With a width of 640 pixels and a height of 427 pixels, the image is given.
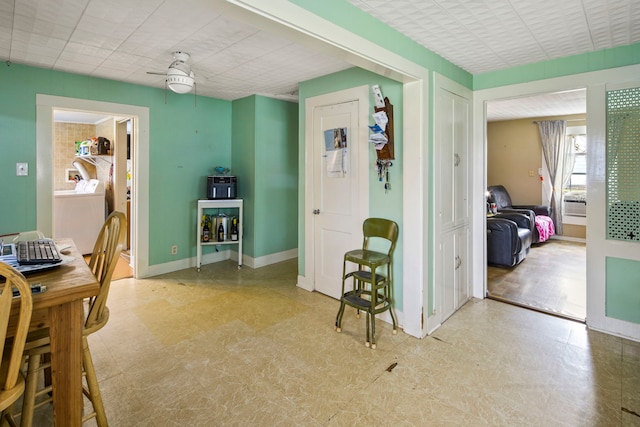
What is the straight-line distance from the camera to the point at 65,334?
1302mm

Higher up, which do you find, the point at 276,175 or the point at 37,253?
the point at 276,175

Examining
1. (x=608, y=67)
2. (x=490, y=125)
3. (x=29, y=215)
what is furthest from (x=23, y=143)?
(x=490, y=125)

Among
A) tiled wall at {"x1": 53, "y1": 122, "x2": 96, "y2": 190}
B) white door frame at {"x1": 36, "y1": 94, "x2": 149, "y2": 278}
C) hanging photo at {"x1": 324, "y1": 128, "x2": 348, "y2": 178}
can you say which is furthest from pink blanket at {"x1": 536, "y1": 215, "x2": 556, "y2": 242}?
tiled wall at {"x1": 53, "y1": 122, "x2": 96, "y2": 190}

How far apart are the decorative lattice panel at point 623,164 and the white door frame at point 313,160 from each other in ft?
6.24

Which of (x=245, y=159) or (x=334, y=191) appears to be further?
(x=245, y=159)

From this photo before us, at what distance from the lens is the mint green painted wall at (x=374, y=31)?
5.54 feet

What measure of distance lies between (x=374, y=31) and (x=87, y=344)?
2.35 meters

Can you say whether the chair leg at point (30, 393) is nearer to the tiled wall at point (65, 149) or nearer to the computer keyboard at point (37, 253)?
the computer keyboard at point (37, 253)

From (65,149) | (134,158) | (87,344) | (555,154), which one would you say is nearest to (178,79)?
(134,158)

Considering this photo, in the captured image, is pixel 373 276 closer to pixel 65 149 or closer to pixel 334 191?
pixel 334 191

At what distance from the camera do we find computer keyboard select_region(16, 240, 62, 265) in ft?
4.88

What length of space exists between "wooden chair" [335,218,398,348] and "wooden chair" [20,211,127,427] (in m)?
1.56

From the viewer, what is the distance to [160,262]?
4191 millimetres

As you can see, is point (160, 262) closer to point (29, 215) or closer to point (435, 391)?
point (29, 215)
